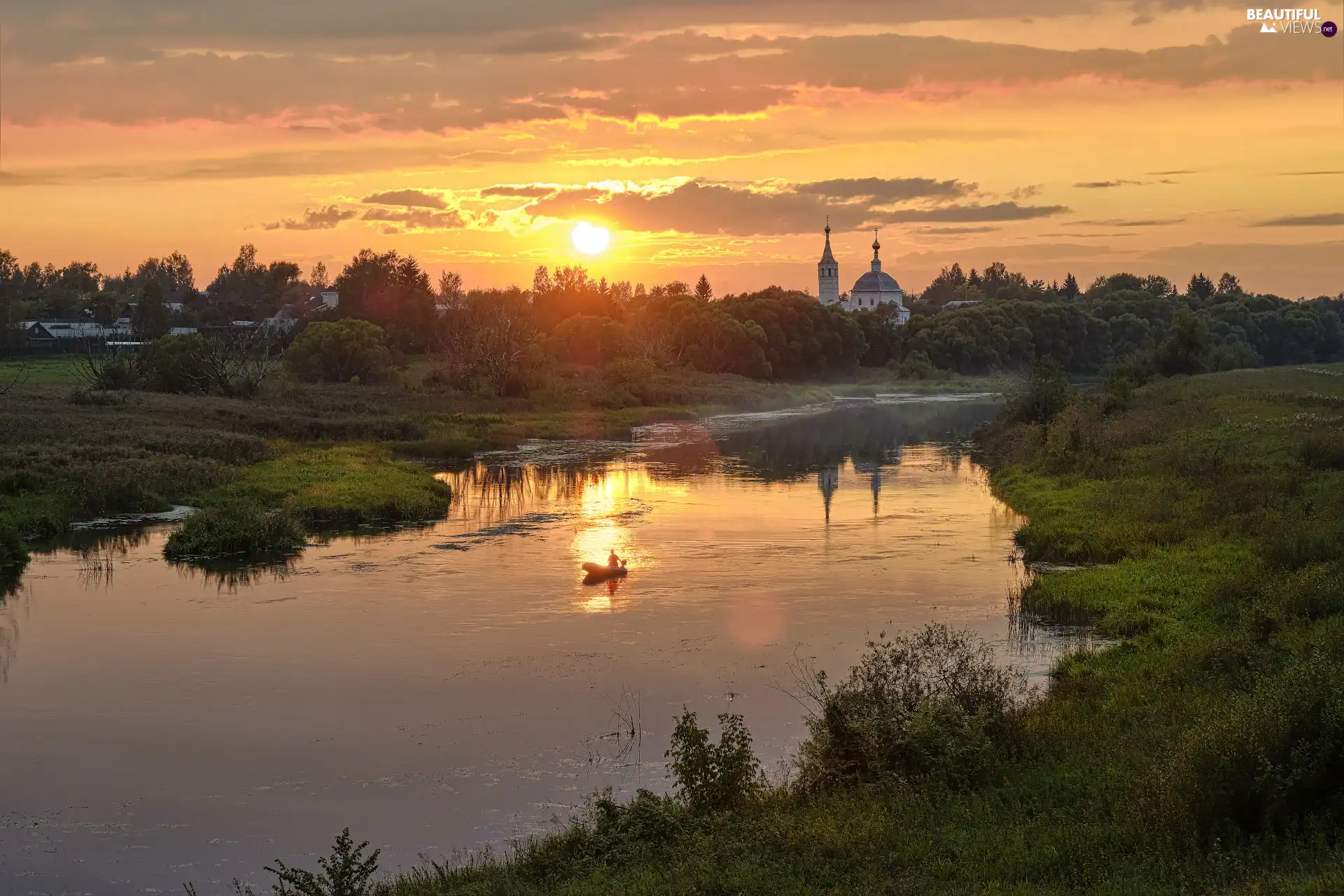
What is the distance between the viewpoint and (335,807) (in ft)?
51.5

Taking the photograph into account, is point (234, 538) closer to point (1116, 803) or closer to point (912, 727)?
point (912, 727)

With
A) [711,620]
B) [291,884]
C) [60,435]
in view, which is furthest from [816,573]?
[60,435]

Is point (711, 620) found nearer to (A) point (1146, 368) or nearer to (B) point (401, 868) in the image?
(B) point (401, 868)

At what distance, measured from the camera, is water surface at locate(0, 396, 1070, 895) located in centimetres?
1534

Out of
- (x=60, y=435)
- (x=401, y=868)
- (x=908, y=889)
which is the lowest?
(x=401, y=868)

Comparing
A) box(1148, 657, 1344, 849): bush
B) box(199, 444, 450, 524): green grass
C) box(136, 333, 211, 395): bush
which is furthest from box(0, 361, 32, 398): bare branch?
box(1148, 657, 1344, 849): bush

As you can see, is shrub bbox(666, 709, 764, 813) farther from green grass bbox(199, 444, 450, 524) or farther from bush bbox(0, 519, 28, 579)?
green grass bbox(199, 444, 450, 524)

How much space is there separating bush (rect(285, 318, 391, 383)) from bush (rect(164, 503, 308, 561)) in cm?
6139

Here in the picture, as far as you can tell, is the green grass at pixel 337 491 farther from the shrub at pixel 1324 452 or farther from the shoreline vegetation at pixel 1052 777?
the shrub at pixel 1324 452

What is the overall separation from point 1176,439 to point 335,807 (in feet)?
117

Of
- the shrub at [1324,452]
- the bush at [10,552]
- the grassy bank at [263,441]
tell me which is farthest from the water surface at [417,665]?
the shrub at [1324,452]

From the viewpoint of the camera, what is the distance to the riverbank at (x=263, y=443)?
38469 mm

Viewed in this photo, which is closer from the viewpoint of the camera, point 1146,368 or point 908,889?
point 908,889

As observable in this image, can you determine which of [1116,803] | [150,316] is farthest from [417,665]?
[150,316]
